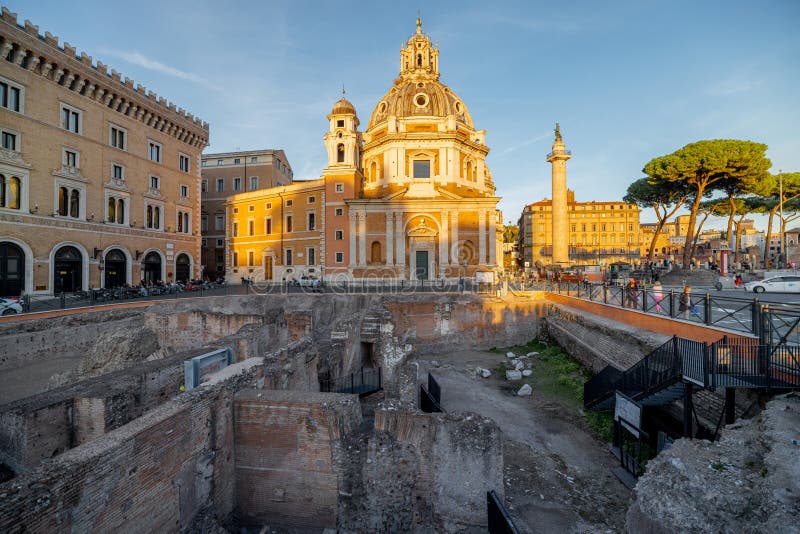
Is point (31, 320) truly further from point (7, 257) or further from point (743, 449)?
point (743, 449)

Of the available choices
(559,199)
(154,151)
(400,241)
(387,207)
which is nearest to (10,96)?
(154,151)

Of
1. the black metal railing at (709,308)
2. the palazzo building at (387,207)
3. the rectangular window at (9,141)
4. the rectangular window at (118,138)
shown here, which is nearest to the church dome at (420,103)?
the palazzo building at (387,207)

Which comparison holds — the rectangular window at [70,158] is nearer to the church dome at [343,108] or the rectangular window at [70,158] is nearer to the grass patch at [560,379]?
the church dome at [343,108]

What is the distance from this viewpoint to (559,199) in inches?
1113

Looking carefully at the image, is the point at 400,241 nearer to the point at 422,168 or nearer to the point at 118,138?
the point at 422,168

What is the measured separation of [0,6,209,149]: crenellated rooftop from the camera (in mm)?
20891

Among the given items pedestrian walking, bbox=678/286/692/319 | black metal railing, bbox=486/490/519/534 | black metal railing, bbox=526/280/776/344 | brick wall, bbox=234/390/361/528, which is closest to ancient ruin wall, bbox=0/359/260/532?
brick wall, bbox=234/390/361/528

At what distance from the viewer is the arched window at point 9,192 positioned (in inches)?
822

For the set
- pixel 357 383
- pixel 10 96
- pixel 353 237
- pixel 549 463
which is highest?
pixel 10 96

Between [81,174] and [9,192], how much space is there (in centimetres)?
433

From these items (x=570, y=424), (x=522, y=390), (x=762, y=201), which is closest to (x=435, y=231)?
(x=522, y=390)

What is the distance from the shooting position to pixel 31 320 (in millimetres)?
15594

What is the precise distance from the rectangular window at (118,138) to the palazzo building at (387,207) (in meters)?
13.2

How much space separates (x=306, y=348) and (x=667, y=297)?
36.4 ft
